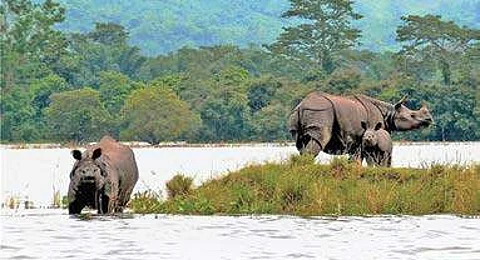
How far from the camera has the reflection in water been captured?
15773 mm

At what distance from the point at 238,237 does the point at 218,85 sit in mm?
73036

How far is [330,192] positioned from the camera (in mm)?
21906

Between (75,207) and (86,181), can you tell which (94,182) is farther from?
(75,207)

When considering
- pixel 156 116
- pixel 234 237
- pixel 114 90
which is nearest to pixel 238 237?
pixel 234 237

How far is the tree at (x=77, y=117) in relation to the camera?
276 feet

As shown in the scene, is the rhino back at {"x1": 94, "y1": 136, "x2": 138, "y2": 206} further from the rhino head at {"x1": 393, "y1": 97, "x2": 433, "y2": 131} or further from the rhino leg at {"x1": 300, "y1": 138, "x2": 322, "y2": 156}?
the rhino head at {"x1": 393, "y1": 97, "x2": 433, "y2": 131}

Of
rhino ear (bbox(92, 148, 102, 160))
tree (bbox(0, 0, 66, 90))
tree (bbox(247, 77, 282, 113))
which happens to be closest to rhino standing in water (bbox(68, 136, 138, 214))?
rhino ear (bbox(92, 148, 102, 160))

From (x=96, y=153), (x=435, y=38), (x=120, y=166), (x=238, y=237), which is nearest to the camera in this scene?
(x=238, y=237)

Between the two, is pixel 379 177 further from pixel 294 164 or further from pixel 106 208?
pixel 106 208

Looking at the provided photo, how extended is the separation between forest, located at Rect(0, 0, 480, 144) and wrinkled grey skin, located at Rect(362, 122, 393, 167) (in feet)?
171

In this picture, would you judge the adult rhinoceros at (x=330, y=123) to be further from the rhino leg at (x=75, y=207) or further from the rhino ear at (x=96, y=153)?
the rhino leg at (x=75, y=207)

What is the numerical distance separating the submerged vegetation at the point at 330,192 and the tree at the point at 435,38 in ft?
259

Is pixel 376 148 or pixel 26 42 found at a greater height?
pixel 26 42

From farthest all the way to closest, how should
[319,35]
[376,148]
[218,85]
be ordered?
1. [319,35]
2. [218,85]
3. [376,148]
